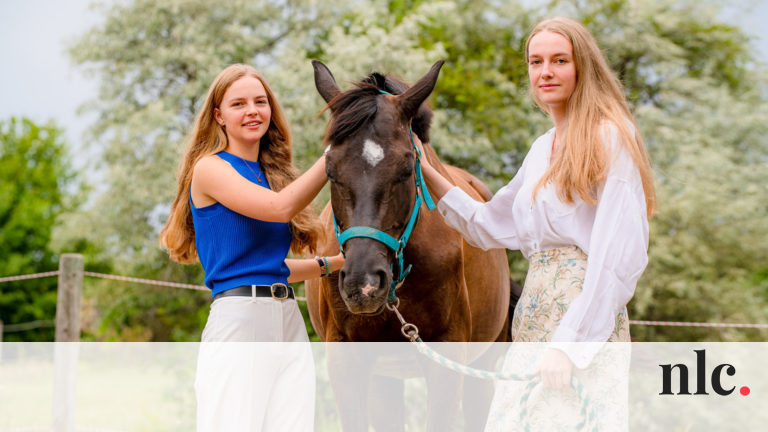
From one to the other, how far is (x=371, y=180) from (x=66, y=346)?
4.00 meters

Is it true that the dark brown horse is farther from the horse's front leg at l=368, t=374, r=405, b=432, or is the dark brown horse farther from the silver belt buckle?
the silver belt buckle

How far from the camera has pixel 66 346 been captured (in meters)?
5.31

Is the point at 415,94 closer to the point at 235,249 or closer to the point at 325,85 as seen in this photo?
the point at 325,85

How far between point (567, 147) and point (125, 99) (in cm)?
1212

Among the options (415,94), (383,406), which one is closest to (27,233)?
(383,406)

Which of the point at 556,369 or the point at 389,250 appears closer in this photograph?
the point at 556,369

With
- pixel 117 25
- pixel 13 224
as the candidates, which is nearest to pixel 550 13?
pixel 117 25

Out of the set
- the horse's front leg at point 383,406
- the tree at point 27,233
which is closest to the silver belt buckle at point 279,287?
the horse's front leg at point 383,406

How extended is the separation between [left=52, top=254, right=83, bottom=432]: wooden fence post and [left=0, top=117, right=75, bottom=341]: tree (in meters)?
16.3

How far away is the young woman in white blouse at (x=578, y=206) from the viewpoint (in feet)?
6.50

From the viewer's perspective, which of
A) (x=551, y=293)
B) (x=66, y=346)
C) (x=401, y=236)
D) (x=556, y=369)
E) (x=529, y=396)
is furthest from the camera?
(x=66, y=346)

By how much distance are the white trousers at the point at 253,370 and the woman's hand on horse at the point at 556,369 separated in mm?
854

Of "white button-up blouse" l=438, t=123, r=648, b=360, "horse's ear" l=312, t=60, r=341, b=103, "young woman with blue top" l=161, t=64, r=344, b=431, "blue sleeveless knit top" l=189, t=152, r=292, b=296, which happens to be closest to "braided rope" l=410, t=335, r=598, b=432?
"white button-up blouse" l=438, t=123, r=648, b=360

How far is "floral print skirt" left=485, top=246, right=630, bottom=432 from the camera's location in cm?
199
